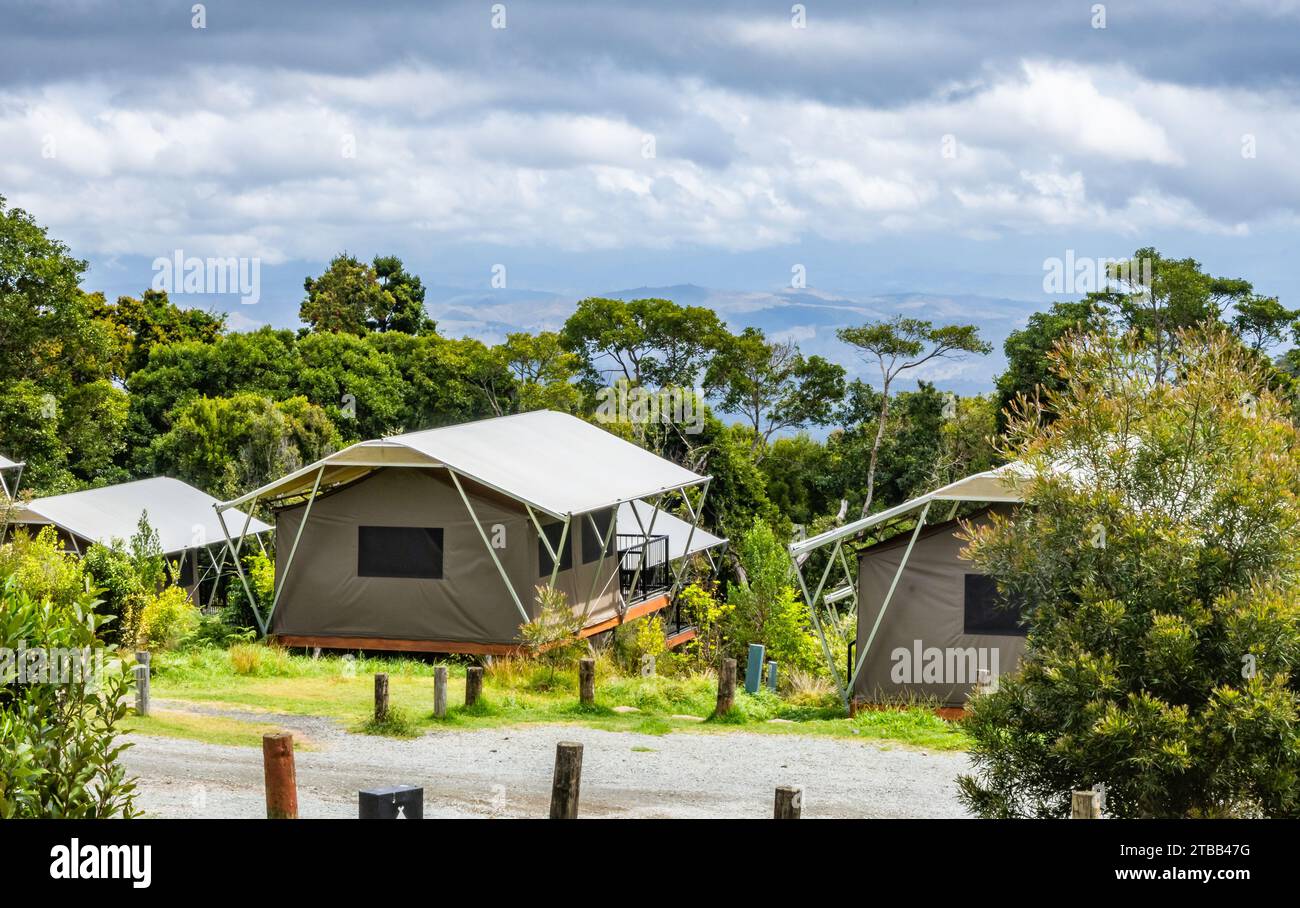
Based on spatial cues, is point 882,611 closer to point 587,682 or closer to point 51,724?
point 587,682

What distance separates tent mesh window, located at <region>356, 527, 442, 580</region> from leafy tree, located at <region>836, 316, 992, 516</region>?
24635 millimetres

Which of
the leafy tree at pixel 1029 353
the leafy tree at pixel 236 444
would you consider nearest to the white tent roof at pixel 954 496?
the leafy tree at pixel 1029 353

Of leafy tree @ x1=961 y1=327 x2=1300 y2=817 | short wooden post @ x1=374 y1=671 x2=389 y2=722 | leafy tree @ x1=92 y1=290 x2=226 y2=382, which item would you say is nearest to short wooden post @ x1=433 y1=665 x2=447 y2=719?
short wooden post @ x1=374 y1=671 x2=389 y2=722

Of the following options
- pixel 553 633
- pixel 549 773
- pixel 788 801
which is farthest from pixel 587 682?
pixel 788 801

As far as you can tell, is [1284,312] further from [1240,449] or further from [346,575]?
[1240,449]

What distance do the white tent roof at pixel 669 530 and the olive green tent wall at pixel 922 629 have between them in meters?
10.7

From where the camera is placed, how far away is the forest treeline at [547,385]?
34.4 metres

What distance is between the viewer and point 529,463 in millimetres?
24297

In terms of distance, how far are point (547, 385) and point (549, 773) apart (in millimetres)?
31468

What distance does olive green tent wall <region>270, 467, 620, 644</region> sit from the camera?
Answer: 875 inches

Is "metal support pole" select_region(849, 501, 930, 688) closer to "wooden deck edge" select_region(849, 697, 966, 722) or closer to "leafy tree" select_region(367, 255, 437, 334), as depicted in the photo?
"wooden deck edge" select_region(849, 697, 966, 722)
